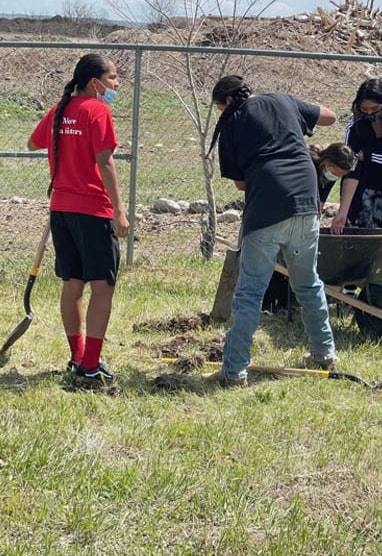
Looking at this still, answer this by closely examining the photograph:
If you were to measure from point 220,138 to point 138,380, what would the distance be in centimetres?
149

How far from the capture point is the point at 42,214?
399 inches

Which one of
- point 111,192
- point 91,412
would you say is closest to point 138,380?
point 91,412

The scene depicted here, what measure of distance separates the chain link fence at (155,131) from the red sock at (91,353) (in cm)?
277

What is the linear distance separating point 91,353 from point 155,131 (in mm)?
12170

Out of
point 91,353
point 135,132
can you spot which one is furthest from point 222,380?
point 135,132

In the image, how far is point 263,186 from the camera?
182 inches

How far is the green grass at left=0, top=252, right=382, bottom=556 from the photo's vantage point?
10.3 feet

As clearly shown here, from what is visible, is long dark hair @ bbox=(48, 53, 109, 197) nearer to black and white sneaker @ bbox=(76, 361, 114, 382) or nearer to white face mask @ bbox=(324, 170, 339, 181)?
black and white sneaker @ bbox=(76, 361, 114, 382)

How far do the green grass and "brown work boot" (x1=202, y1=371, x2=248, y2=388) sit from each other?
66 millimetres

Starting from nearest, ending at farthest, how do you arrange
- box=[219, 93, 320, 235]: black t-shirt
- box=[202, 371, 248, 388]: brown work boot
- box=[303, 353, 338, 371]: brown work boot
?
box=[219, 93, 320, 235]: black t-shirt
box=[202, 371, 248, 388]: brown work boot
box=[303, 353, 338, 371]: brown work boot

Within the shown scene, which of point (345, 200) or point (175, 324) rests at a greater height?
point (345, 200)

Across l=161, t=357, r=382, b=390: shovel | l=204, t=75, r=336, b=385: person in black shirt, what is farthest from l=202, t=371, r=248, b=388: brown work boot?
l=161, t=357, r=382, b=390: shovel

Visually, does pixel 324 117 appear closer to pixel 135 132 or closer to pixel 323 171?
pixel 323 171

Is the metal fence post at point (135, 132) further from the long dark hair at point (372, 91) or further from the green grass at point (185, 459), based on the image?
the long dark hair at point (372, 91)
